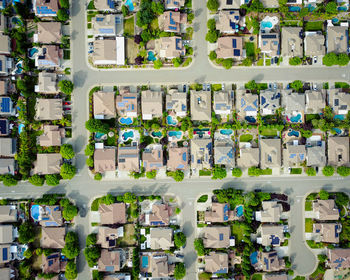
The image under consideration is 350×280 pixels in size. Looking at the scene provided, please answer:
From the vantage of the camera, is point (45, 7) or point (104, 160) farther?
point (104, 160)

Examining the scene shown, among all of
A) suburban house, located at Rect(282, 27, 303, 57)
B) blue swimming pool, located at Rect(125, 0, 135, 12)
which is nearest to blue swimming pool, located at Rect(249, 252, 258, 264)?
suburban house, located at Rect(282, 27, 303, 57)

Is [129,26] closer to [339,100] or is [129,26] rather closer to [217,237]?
[339,100]

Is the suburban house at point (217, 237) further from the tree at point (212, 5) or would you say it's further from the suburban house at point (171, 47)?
the tree at point (212, 5)

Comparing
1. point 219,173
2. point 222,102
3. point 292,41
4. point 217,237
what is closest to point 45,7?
point 222,102

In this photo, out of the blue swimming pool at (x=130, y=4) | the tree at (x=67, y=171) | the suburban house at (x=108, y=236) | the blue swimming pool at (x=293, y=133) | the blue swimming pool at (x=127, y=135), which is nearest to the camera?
the tree at (x=67, y=171)

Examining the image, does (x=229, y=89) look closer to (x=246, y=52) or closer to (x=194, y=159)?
(x=246, y=52)

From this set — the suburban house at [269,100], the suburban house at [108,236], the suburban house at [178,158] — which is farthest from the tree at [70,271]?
the suburban house at [269,100]

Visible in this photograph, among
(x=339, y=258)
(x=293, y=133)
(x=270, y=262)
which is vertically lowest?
(x=270, y=262)
